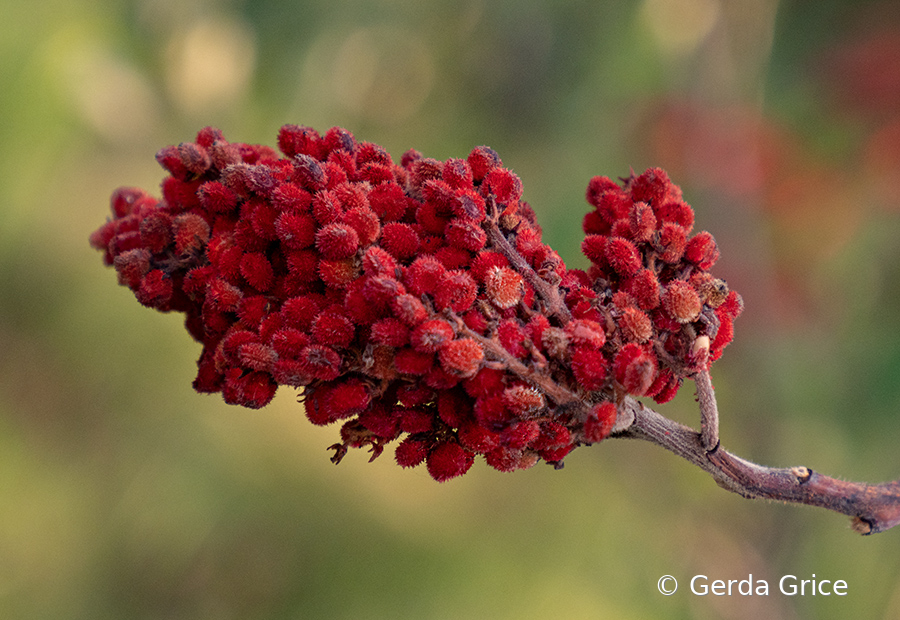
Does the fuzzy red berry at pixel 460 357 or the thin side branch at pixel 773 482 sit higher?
the thin side branch at pixel 773 482

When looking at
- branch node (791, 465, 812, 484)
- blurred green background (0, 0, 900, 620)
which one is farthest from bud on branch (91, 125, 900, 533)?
blurred green background (0, 0, 900, 620)

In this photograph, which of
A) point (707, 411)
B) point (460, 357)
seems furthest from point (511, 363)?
point (707, 411)

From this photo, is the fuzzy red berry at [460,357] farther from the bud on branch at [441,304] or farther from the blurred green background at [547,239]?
the blurred green background at [547,239]

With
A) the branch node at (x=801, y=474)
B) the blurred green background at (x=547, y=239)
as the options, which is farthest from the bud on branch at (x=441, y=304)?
the blurred green background at (x=547, y=239)

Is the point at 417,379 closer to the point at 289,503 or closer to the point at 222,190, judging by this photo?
the point at 222,190

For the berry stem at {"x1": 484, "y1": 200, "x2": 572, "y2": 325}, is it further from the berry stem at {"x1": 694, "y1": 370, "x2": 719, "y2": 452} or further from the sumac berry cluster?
the berry stem at {"x1": 694, "y1": 370, "x2": 719, "y2": 452}

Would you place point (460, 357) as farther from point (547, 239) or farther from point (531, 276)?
point (547, 239)
